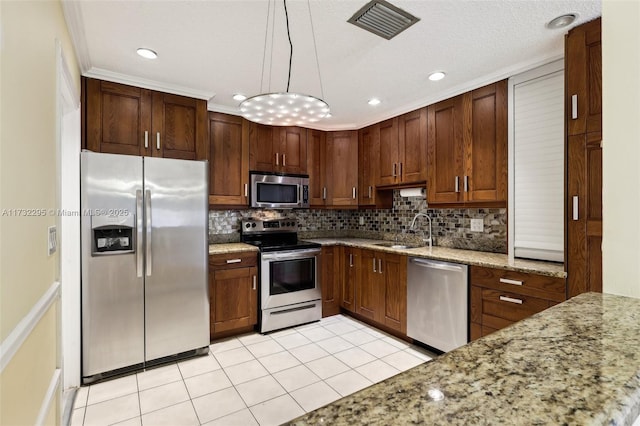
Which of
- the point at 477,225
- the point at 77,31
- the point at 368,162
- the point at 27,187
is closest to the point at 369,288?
the point at 477,225

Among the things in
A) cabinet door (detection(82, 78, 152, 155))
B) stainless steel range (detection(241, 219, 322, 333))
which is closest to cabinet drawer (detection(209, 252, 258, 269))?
stainless steel range (detection(241, 219, 322, 333))

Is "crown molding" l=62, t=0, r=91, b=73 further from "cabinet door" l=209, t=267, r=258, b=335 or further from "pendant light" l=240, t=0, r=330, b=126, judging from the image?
"cabinet door" l=209, t=267, r=258, b=335

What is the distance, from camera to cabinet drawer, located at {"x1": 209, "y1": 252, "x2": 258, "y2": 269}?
3.10m

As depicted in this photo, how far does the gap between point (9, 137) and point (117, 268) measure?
1.79 meters

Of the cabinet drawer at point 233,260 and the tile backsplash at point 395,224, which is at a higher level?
the tile backsplash at point 395,224

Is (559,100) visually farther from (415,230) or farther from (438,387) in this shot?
(438,387)

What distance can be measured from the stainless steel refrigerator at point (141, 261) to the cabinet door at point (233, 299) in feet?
0.75

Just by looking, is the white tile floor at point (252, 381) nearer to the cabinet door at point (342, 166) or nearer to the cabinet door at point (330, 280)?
the cabinet door at point (330, 280)

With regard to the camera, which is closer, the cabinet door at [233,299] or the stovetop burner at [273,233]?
the cabinet door at [233,299]

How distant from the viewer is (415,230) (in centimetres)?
375

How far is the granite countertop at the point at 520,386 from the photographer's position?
0.46 m

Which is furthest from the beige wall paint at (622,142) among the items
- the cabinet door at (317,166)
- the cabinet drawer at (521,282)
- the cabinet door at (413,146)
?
the cabinet door at (317,166)

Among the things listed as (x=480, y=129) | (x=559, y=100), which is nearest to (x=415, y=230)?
(x=480, y=129)

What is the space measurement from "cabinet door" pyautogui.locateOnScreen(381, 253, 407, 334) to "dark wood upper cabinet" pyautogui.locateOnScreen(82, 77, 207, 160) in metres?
2.13
